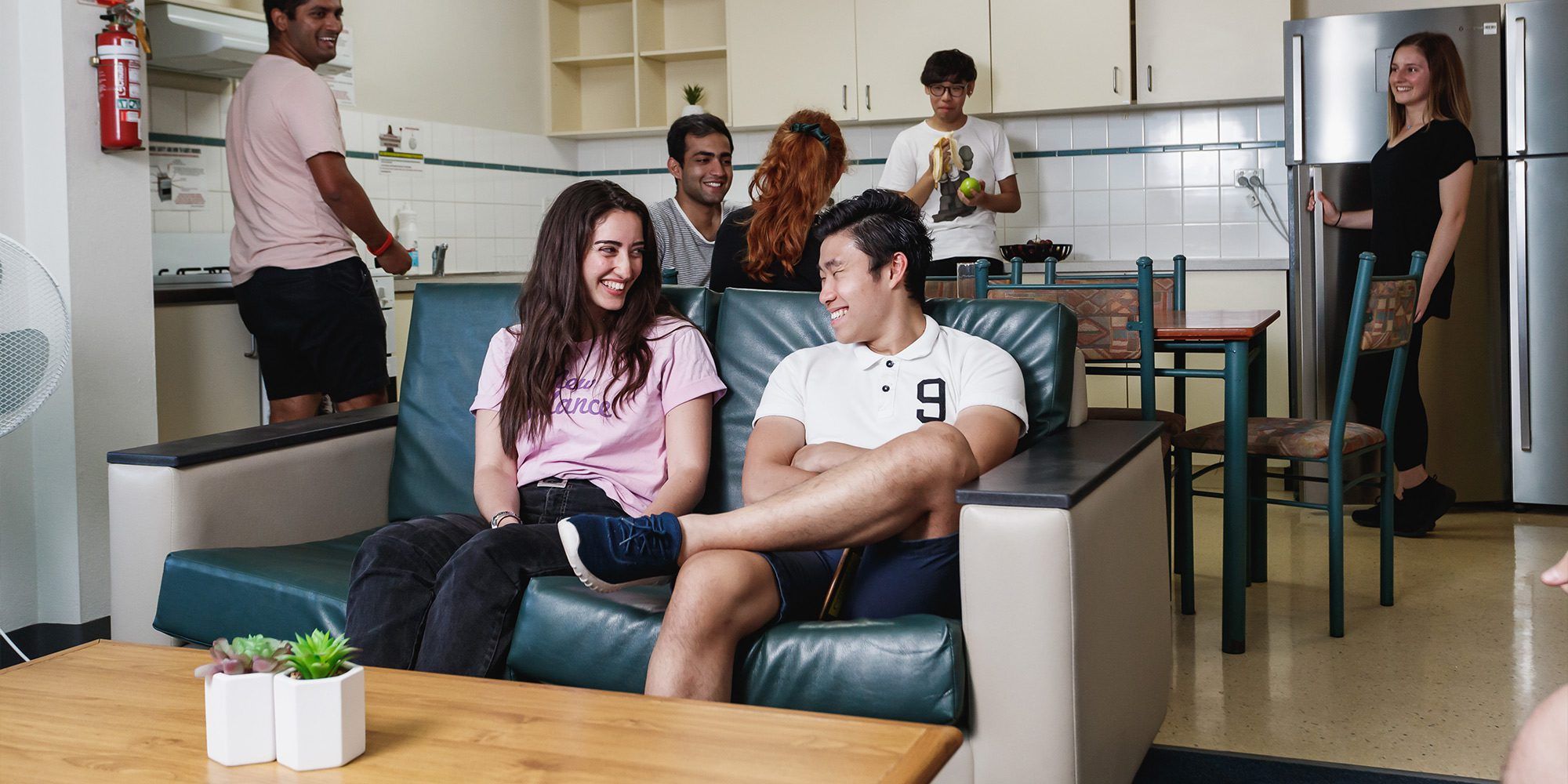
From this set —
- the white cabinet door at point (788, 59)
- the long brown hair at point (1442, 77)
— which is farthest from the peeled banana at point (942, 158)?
the long brown hair at point (1442, 77)

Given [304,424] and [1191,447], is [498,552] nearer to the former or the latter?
[304,424]

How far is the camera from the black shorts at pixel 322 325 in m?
3.47

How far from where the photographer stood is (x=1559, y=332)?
14.7ft

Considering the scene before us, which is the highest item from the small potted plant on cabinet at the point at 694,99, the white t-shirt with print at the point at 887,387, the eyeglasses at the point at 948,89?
the small potted plant on cabinet at the point at 694,99

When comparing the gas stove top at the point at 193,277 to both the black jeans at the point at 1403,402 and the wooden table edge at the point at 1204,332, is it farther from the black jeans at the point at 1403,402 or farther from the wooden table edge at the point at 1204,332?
the black jeans at the point at 1403,402

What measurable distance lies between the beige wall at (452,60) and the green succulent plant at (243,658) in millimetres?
3574

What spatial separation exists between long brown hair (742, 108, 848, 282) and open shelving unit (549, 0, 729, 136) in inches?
131

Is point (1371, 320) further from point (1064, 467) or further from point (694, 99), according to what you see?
point (694, 99)

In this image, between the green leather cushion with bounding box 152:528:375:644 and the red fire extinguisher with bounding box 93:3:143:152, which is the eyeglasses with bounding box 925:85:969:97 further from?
the green leather cushion with bounding box 152:528:375:644

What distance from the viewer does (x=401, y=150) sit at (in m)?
5.25

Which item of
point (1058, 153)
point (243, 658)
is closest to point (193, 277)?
point (243, 658)

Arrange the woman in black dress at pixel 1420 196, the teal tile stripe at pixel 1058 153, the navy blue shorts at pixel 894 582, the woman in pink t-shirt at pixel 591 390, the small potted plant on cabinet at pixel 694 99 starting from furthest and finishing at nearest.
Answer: the small potted plant on cabinet at pixel 694 99 < the teal tile stripe at pixel 1058 153 < the woman in black dress at pixel 1420 196 < the woman in pink t-shirt at pixel 591 390 < the navy blue shorts at pixel 894 582

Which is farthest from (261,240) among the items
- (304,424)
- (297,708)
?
(297,708)

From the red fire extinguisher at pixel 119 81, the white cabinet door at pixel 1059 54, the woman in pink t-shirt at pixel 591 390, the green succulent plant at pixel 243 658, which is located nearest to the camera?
the green succulent plant at pixel 243 658
